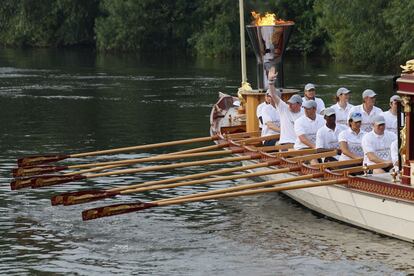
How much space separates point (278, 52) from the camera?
25.6 m

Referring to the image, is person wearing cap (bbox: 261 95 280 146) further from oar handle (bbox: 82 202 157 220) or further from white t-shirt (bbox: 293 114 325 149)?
oar handle (bbox: 82 202 157 220)

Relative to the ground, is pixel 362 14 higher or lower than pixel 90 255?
higher

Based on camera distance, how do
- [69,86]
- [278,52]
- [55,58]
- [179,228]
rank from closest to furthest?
[179,228], [278,52], [69,86], [55,58]

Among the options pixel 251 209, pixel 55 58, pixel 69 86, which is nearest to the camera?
pixel 251 209

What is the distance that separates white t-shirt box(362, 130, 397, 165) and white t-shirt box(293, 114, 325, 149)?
2.17m

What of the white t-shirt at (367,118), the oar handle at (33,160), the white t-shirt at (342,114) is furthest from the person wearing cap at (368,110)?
the oar handle at (33,160)

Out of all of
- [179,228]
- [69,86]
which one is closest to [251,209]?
[179,228]

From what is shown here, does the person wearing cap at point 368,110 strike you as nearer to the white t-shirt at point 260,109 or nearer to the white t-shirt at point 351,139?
the white t-shirt at point 351,139

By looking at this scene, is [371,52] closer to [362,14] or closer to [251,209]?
[362,14]

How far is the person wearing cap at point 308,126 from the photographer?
21.2m

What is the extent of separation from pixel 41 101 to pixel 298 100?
2296 centimetres

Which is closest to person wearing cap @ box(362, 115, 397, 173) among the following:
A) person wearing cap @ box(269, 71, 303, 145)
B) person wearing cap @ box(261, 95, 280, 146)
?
person wearing cap @ box(269, 71, 303, 145)

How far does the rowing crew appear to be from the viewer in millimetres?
19219

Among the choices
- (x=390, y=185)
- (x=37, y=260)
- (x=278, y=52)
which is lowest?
(x=37, y=260)
